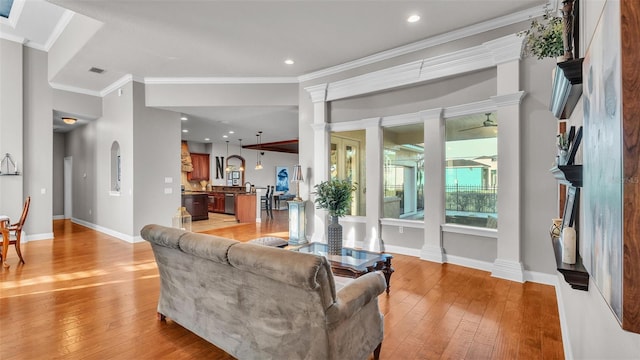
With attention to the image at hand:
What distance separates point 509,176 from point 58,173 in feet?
39.2

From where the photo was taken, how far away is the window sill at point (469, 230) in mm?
4098

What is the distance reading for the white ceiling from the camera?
11.9 ft

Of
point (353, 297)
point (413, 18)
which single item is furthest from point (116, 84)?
point (353, 297)

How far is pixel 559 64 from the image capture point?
1.60 meters

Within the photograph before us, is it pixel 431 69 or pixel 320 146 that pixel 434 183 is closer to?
pixel 431 69

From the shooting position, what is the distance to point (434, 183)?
4.61m

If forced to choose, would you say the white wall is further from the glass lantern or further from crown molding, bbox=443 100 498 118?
crown molding, bbox=443 100 498 118

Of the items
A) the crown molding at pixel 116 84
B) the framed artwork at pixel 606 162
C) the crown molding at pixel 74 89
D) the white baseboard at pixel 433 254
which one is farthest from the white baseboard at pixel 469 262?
the crown molding at pixel 74 89

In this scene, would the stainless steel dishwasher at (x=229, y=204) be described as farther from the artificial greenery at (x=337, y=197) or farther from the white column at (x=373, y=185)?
the artificial greenery at (x=337, y=197)

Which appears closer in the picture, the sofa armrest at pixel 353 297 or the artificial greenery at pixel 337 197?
the sofa armrest at pixel 353 297

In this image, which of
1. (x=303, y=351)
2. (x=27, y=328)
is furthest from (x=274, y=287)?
(x=27, y=328)

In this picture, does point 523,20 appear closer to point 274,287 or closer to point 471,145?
point 471,145

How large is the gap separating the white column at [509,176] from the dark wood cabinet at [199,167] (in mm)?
11279

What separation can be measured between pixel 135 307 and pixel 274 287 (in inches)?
84.8
